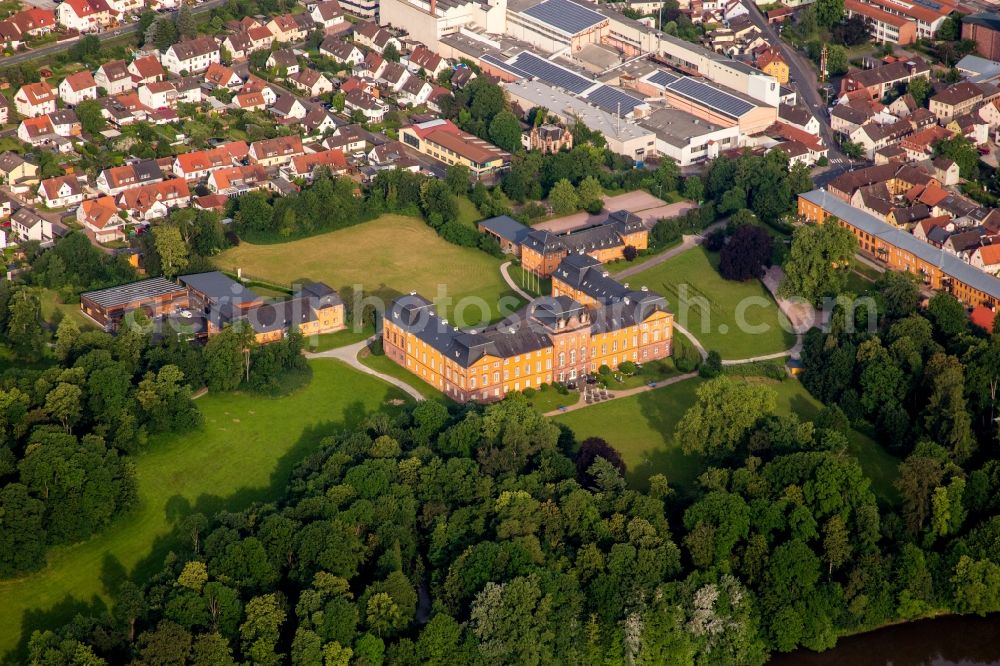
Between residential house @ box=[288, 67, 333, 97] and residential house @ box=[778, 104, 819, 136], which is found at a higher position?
residential house @ box=[778, 104, 819, 136]

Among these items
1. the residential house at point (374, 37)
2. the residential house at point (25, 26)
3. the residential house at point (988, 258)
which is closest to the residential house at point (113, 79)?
the residential house at point (25, 26)

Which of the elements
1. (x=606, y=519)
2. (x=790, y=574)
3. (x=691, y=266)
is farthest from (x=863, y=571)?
(x=691, y=266)

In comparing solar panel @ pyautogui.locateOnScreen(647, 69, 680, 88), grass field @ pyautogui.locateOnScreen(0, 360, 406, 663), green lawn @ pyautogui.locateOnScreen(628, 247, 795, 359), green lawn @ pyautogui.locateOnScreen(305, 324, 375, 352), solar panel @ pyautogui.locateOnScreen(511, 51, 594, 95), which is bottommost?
green lawn @ pyautogui.locateOnScreen(305, 324, 375, 352)

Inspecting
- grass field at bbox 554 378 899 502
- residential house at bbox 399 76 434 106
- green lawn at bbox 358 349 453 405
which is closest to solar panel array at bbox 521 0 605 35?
residential house at bbox 399 76 434 106

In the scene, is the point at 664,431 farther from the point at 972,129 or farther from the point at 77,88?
the point at 77,88

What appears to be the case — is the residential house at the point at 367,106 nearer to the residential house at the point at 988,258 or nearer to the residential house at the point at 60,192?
the residential house at the point at 60,192

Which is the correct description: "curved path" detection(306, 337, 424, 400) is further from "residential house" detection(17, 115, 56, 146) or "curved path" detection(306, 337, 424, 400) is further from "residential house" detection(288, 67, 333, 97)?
"residential house" detection(288, 67, 333, 97)

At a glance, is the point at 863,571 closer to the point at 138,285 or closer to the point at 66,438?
the point at 66,438
